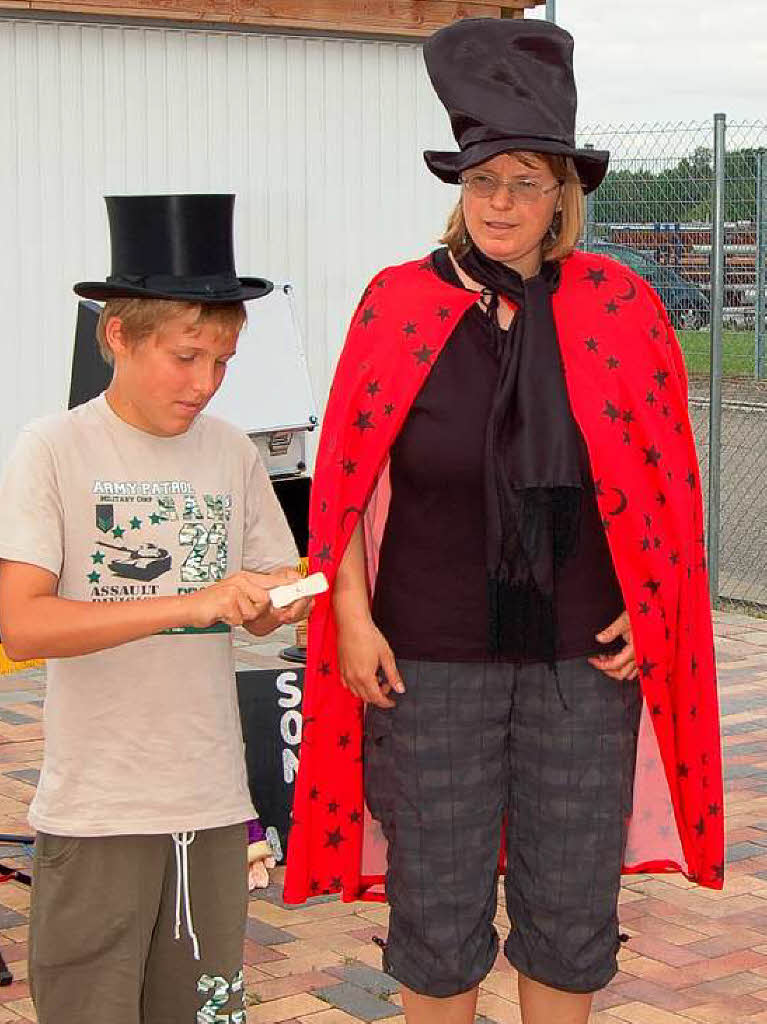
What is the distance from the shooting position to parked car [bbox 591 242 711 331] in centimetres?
880

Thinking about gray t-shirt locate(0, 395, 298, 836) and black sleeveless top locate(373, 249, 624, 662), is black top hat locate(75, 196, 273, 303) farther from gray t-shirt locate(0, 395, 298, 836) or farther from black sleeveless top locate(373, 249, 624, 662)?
black sleeveless top locate(373, 249, 624, 662)

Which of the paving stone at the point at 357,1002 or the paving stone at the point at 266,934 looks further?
the paving stone at the point at 266,934

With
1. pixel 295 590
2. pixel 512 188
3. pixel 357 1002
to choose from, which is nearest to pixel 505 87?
pixel 512 188

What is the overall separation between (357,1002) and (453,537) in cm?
147

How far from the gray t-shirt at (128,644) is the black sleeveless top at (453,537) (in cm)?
36

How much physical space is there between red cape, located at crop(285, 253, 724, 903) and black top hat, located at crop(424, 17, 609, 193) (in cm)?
23

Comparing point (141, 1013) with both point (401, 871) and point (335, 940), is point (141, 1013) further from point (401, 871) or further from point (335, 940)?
point (335, 940)

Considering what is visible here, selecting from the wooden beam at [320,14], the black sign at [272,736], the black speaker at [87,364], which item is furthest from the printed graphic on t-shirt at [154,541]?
the wooden beam at [320,14]

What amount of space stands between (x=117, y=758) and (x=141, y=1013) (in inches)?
17.6

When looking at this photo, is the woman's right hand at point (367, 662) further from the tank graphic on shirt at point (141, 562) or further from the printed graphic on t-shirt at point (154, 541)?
the tank graphic on shirt at point (141, 562)

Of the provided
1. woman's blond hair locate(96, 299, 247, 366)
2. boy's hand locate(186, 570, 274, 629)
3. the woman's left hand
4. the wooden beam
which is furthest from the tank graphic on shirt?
the wooden beam

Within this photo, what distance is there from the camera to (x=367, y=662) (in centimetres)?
295

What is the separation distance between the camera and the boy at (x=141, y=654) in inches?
101

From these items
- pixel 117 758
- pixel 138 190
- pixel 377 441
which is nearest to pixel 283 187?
pixel 138 190
